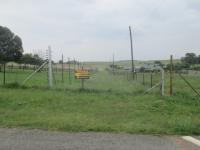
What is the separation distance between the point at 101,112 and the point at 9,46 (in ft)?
237

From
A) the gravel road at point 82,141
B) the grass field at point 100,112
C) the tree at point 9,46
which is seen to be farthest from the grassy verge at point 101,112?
the tree at point 9,46

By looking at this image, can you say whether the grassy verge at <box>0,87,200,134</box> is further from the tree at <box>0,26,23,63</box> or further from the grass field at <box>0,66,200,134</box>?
the tree at <box>0,26,23,63</box>

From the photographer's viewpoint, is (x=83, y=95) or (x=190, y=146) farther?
(x=83, y=95)

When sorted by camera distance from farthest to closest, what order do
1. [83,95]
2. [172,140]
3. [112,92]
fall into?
[112,92] → [83,95] → [172,140]

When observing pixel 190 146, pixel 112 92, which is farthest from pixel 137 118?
pixel 112 92

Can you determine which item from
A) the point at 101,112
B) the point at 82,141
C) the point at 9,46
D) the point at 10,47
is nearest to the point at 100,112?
the point at 101,112

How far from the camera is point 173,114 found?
11828 millimetres

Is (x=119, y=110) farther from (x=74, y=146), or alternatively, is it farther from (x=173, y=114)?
(x=74, y=146)

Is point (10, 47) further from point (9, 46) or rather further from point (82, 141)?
point (82, 141)

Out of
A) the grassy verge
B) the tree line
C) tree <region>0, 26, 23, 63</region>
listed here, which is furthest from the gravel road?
tree <region>0, 26, 23, 63</region>

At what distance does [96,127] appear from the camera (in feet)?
30.3

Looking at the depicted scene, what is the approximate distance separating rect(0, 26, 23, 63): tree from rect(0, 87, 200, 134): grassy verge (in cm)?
6606

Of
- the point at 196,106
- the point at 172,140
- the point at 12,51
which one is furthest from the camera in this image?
the point at 12,51

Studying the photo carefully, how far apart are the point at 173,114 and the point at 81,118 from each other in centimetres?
290
